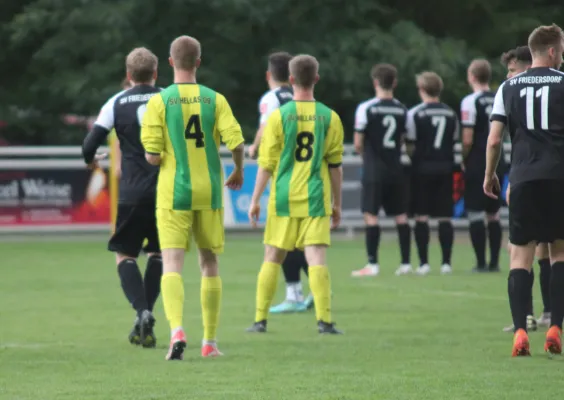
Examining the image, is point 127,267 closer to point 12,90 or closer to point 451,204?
point 451,204

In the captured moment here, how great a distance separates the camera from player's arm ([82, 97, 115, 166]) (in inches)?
393

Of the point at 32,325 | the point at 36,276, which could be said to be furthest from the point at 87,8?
the point at 32,325

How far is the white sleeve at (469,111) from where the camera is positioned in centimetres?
1608

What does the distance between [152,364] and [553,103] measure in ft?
9.47

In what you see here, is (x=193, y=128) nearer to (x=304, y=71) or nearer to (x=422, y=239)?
(x=304, y=71)

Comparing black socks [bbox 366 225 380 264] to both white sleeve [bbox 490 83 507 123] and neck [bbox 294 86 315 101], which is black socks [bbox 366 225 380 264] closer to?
neck [bbox 294 86 315 101]

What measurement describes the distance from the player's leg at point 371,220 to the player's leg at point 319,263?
5757mm

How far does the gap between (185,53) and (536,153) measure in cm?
223

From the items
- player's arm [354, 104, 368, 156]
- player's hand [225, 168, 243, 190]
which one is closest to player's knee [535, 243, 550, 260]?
player's hand [225, 168, 243, 190]

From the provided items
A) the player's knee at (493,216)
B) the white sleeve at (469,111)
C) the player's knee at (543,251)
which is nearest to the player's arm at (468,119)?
the white sleeve at (469,111)

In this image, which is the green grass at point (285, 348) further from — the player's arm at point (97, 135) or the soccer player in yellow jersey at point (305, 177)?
the player's arm at point (97, 135)

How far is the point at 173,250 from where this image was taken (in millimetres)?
9430

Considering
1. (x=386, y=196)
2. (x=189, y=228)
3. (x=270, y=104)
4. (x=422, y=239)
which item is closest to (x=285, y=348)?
(x=189, y=228)

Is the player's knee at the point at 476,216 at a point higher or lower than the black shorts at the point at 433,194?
lower
